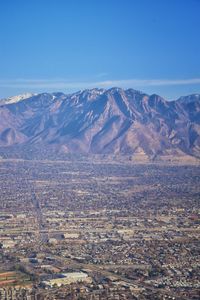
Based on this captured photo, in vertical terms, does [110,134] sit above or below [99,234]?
above

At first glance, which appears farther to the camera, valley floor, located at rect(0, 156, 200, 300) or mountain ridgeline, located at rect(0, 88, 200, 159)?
mountain ridgeline, located at rect(0, 88, 200, 159)

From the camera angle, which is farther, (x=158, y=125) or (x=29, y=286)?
(x=158, y=125)

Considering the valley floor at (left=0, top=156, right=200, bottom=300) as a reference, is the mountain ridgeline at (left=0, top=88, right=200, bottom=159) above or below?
above

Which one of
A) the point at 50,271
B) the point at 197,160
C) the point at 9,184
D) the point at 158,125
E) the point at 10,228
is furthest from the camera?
the point at 158,125

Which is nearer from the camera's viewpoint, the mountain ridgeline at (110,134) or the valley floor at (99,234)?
the valley floor at (99,234)

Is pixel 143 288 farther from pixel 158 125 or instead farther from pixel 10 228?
pixel 158 125

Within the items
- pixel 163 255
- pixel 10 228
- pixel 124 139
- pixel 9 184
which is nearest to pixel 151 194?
pixel 9 184

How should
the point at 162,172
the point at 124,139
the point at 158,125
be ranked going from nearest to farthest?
the point at 162,172, the point at 124,139, the point at 158,125

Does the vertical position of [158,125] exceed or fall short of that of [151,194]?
it exceeds it

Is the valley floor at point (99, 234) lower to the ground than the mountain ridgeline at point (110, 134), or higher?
lower

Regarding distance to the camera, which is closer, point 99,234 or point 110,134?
point 99,234
